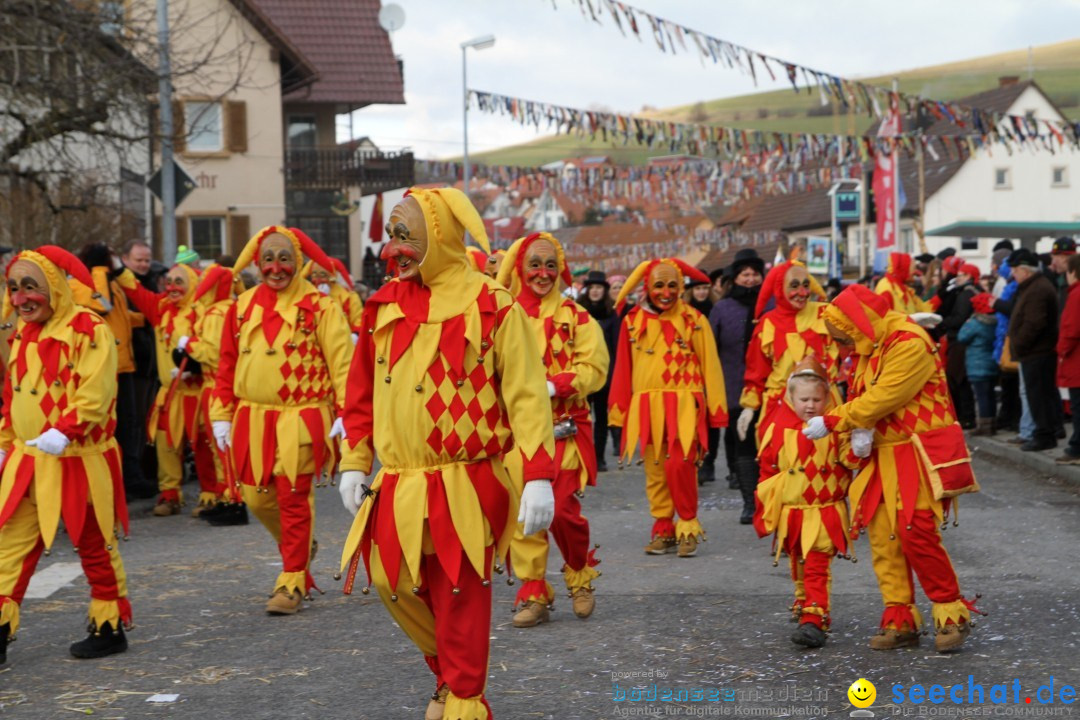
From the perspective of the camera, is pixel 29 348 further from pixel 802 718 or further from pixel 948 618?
pixel 948 618

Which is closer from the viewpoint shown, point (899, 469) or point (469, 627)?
point (469, 627)

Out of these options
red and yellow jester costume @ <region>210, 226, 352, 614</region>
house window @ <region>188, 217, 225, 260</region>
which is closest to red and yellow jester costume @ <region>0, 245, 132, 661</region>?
red and yellow jester costume @ <region>210, 226, 352, 614</region>

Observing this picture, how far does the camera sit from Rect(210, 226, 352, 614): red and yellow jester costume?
27.8 ft

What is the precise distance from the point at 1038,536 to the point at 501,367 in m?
6.16

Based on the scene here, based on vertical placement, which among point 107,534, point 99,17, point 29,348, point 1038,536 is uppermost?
point 99,17

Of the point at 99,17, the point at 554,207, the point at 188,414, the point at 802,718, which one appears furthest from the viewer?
the point at 554,207

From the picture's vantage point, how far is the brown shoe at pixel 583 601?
8.05 m

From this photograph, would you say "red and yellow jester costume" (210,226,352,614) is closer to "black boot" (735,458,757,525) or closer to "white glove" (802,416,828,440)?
"white glove" (802,416,828,440)

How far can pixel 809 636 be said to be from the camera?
705cm

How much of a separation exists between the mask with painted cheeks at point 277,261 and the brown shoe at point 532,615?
7.71 feet

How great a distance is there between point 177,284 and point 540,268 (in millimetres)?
5498

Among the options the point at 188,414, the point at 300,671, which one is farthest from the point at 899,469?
the point at 188,414

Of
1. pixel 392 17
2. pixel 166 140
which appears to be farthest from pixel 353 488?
pixel 392 17

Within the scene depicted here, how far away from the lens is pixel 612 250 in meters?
50.7
